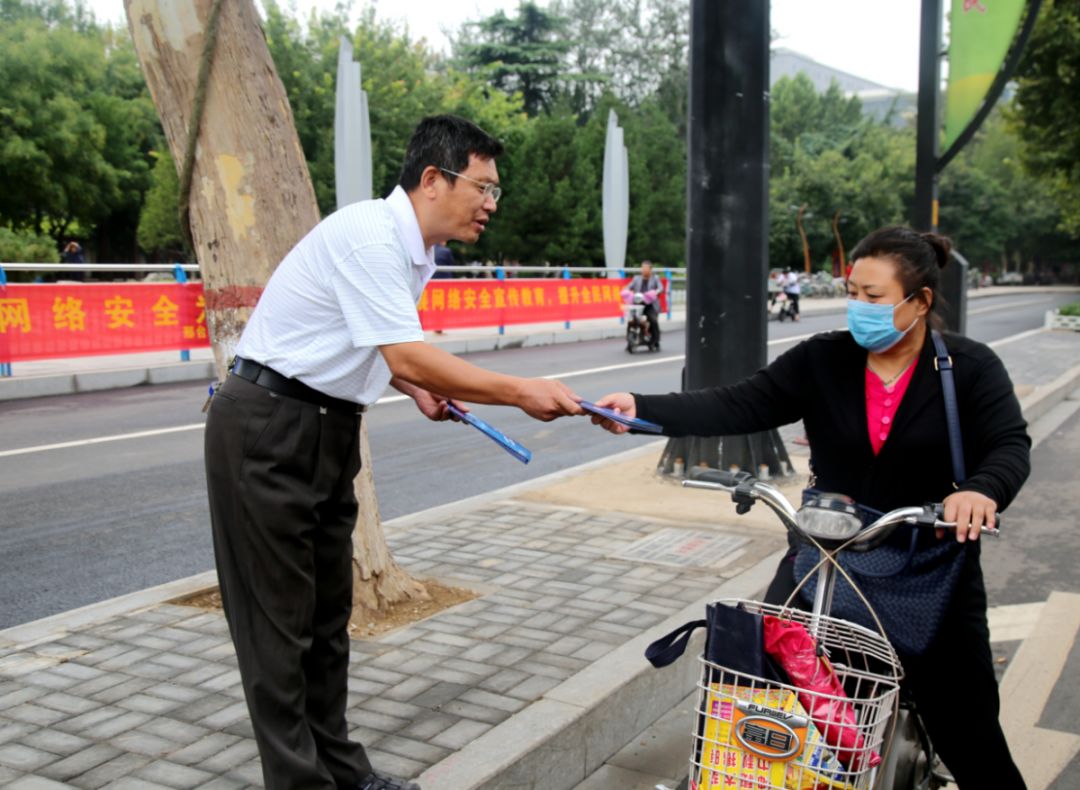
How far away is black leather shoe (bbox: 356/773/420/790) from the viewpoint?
2959 millimetres

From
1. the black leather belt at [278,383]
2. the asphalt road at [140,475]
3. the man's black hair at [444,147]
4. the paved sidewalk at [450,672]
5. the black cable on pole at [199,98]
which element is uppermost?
the black cable on pole at [199,98]

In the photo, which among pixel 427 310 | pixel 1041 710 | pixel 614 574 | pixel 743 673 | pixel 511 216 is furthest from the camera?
pixel 511 216

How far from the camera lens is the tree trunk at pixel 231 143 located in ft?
13.1

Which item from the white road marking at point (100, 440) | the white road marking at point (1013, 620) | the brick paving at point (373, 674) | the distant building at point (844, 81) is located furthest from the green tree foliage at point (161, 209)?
the distant building at point (844, 81)

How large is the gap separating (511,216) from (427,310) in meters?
20.4

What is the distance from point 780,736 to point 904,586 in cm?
65

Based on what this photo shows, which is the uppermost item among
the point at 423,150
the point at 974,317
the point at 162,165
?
the point at 162,165

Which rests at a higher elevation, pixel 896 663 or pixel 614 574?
pixel 896 663

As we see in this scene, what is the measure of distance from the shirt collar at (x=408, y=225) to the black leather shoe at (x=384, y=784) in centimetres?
141

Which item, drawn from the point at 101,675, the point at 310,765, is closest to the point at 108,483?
the point at 101,675

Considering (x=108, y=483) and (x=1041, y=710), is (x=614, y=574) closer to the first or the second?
(x=1041, y=710)

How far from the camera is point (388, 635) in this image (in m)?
4.30

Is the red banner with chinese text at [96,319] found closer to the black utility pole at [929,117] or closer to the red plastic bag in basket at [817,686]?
the black utility pole at [929,117]

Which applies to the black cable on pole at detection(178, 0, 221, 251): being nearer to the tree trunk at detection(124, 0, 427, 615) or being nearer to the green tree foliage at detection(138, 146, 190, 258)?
the tree trunk at detection(124, 0, 427, 615)
